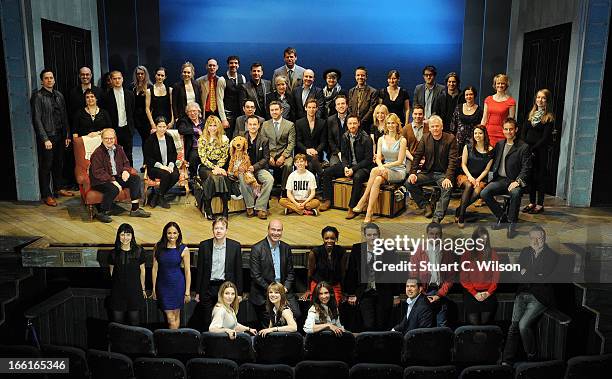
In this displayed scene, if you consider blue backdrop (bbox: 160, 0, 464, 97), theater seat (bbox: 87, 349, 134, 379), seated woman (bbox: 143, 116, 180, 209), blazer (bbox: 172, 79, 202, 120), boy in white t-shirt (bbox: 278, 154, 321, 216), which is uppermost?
blue backdrop (bbox: 160, 0, 464, 97)

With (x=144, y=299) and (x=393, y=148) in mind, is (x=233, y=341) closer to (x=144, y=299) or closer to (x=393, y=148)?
(x=144, y=299)

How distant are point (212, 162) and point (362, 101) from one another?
1784 mm

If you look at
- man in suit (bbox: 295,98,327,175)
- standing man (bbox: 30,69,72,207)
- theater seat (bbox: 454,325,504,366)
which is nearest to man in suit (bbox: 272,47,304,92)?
man in suit (bbox: 295,98,327,175)

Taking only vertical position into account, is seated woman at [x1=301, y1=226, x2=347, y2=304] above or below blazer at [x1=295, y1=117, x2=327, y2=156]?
below

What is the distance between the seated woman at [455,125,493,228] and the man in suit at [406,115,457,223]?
0.40 ft

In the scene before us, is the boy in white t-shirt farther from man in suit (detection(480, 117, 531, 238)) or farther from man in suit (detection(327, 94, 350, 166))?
man in suit (detection(480, 117, 531, 238))

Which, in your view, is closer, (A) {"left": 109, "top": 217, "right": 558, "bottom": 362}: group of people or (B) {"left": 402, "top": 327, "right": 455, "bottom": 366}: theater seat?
(B) {"left": 402, "top": 327, "right": 455, "bottom": 366}: theater seat

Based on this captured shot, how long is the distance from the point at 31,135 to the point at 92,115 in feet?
2.35

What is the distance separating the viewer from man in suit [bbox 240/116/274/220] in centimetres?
642

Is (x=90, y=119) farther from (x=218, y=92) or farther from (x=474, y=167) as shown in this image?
(x=474, y=167)

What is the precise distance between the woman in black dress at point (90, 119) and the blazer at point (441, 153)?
3.23m

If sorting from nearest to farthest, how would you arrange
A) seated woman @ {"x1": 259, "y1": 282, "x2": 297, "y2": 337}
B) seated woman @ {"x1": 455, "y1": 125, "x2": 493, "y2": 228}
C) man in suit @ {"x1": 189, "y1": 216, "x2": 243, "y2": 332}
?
A: seated woman @ {"x1": 259, "y1": 282, "x2": 297, "y2": 337} < man in suit @ {"x1": 189, "y1": 216, "x2": 243, "y2": 332} < seated woman @ {"x1": 455, "y1": 125, "x2": 493, "y2": 228}

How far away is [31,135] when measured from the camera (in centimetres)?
690

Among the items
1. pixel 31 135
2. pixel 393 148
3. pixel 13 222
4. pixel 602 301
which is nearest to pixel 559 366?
pixel 602 301
